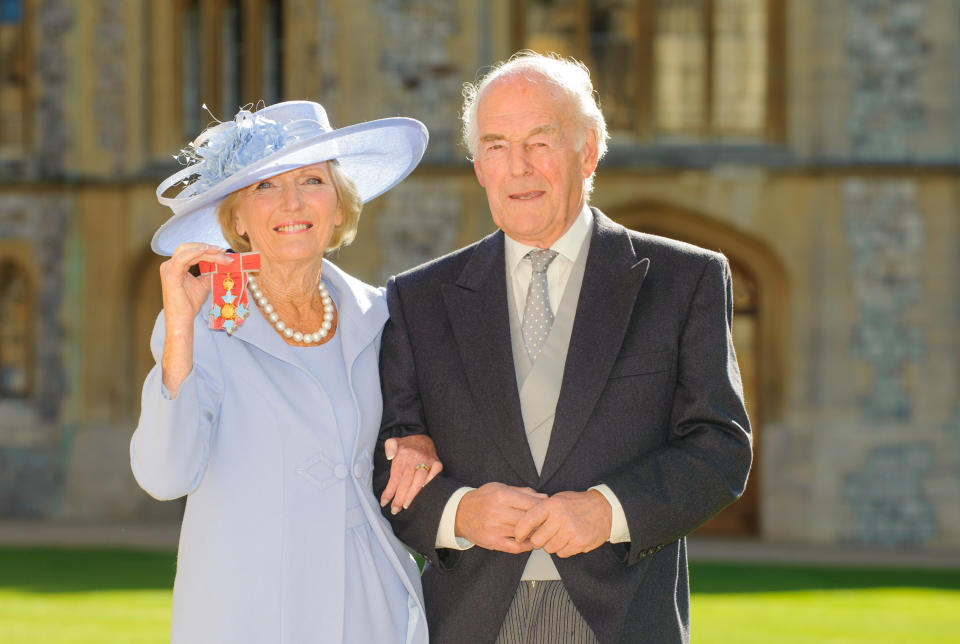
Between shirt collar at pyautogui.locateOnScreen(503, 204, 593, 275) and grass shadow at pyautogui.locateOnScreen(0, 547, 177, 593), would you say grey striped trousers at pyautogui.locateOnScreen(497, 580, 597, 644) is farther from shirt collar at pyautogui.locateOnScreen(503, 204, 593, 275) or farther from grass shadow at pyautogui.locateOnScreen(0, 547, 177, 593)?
grass shadow at pyautogui.locateOnScreen(0, 547, 177, 593)

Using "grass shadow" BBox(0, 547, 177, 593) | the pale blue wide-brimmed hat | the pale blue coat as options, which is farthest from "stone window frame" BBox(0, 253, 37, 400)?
the pale blue coat

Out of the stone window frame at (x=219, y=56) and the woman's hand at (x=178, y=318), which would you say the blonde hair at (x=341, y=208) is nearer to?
the woman's hand at (x=178, y=318)

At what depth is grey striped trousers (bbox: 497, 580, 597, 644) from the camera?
109 inches

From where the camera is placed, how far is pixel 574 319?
9.45 feet

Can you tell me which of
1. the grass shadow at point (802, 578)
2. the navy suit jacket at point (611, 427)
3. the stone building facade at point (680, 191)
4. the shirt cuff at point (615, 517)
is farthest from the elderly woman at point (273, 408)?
the stone building facade at point (680, 191)

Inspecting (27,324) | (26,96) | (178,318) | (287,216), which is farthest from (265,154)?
(26,96)

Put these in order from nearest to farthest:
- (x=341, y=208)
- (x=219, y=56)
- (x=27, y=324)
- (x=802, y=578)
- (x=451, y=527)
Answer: (x=451, y=527), (x=341, y=208), (x=802, y=578), (x=219, y=56), (x=27, y=324)

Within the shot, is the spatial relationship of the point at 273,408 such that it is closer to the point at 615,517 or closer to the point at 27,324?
the point at 615,517

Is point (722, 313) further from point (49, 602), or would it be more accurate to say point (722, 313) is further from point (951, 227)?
point (951, 227)

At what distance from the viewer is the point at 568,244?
2.96m

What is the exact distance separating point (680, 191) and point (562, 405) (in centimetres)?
936

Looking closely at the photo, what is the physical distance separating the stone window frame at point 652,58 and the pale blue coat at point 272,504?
31.2 ft

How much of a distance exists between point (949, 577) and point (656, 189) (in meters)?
4.06

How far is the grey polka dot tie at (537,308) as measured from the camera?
2928 mm
